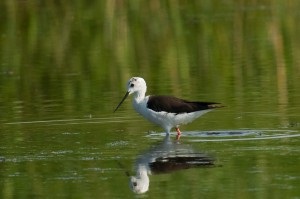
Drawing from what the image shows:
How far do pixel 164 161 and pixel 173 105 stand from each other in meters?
2.00


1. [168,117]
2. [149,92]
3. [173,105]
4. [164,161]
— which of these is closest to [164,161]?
[164,161]

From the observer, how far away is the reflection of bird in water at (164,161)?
1002cm

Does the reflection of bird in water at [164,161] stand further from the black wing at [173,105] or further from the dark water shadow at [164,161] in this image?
the black wing at [173,105]

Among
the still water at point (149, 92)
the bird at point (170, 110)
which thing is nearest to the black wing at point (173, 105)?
the bird at point (170, 110)

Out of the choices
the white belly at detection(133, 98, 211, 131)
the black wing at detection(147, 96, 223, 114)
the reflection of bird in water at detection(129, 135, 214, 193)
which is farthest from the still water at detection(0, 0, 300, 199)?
the black wing at detection(147, 96, 223, 114)

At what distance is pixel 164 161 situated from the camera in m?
11.0

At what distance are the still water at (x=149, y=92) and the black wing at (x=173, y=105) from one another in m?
0.31

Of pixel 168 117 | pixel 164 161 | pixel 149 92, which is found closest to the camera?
pixel 164 161

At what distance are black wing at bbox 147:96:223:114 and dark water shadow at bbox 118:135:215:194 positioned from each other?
662 millimetres

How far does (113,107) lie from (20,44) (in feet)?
28.0

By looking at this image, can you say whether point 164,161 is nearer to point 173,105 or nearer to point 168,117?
point 168,117

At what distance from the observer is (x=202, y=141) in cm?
1202

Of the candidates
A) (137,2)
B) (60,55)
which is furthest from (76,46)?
(137,2)

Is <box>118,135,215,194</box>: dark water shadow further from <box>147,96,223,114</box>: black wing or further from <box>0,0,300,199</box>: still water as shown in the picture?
<box>147,96,223,114</box>: black wing
